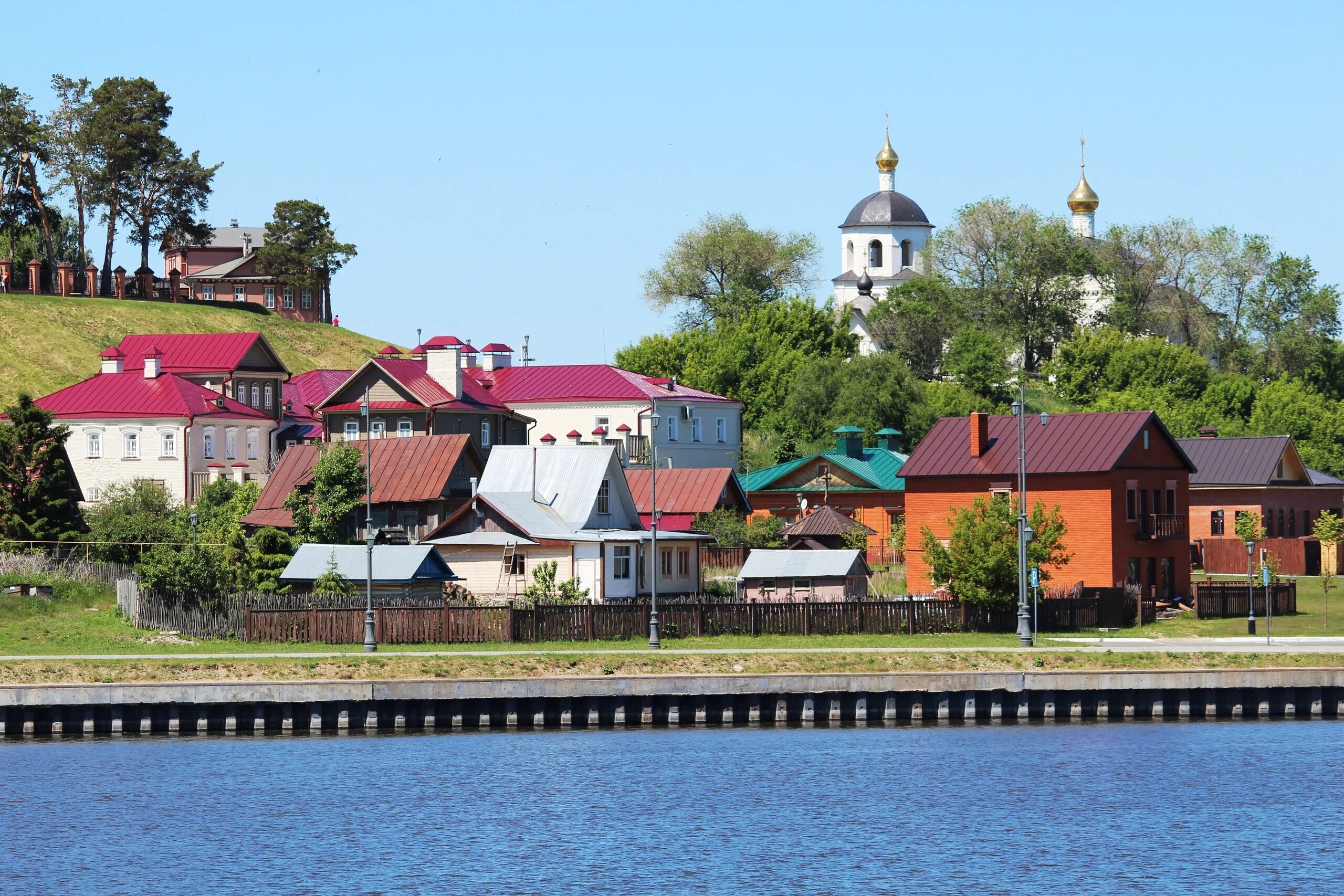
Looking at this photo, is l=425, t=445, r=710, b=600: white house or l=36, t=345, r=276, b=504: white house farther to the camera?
l=36, t=345, r=276, b=504: white house

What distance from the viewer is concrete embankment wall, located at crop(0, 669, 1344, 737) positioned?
52438mm

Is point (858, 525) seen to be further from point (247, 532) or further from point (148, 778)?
point (148, 778)

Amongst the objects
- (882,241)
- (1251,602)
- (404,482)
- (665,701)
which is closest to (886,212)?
(882,241)

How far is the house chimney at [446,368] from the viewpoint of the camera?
107 m

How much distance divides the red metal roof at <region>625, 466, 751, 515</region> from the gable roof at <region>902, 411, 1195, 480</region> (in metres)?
13.7

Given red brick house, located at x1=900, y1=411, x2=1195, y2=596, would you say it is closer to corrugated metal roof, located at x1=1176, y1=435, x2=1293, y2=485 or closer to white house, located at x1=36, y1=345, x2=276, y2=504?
corrugated metal roof, located at x1=1176, y1=435, x2=1293, y2=485

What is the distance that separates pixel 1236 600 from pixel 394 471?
121ft

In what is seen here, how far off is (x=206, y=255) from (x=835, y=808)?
425 feet

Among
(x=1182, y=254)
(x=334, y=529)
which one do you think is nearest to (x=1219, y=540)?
(x=334, y=529)

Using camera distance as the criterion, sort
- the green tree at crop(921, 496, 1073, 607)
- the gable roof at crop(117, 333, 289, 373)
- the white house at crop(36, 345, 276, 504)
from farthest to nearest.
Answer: the gable roof at crop(117, 333, 289, 373) < the white house at crop(36, 345, 276, 504) < the green tree at crop(921, 496, 1073, 607)

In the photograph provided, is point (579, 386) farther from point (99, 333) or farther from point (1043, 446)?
point (1043, 446)

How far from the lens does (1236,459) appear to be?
94.9 meters

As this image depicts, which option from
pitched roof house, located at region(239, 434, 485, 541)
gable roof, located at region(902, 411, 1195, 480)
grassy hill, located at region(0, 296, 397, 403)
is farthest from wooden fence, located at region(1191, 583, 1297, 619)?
grassy hill, located at region(0, 296, 397, 403)

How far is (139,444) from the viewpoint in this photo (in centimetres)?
10362
